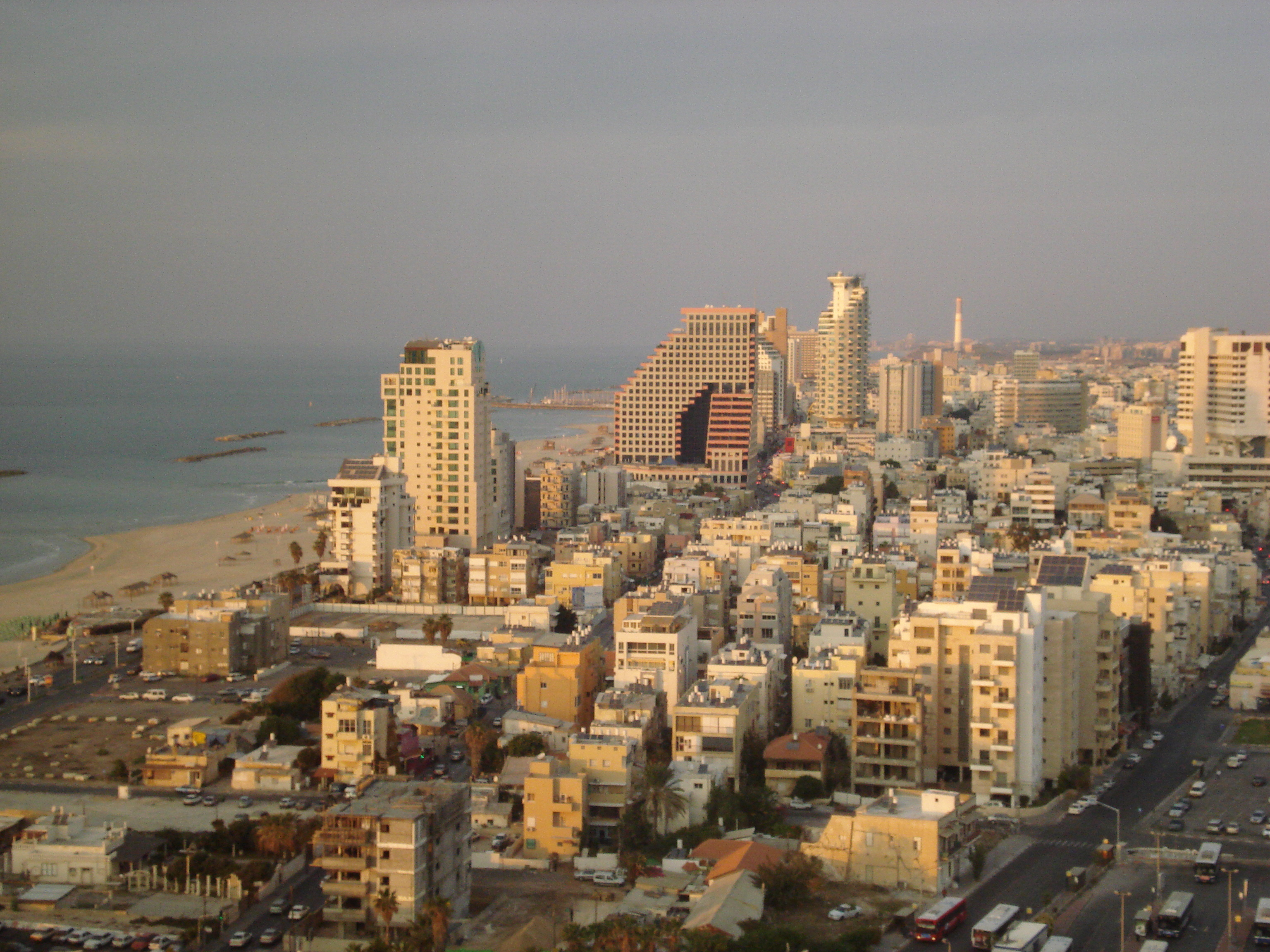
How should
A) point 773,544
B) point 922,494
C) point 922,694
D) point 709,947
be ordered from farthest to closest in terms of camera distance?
point 922,494, point 773,544, point 922,694, point 709,947

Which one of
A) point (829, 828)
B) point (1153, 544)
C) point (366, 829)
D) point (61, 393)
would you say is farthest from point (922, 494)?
point (61, 393)

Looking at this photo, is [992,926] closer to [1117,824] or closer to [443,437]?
[1117,824]

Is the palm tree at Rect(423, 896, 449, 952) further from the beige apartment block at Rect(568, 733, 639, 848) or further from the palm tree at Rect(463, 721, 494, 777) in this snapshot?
the palm tree at Rect(463, 721, 494, 777)

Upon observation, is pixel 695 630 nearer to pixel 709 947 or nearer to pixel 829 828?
pixel 829 828

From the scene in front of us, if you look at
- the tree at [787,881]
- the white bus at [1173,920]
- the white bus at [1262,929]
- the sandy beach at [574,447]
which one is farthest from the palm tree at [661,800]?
the sandy beach at [574,447]

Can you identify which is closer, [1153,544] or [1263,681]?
[1263,681]

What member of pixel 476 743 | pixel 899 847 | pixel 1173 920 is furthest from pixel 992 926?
pixel 476 743

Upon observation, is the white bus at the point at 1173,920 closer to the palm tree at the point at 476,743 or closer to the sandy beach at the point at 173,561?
the palm tree at the point at 476,743
